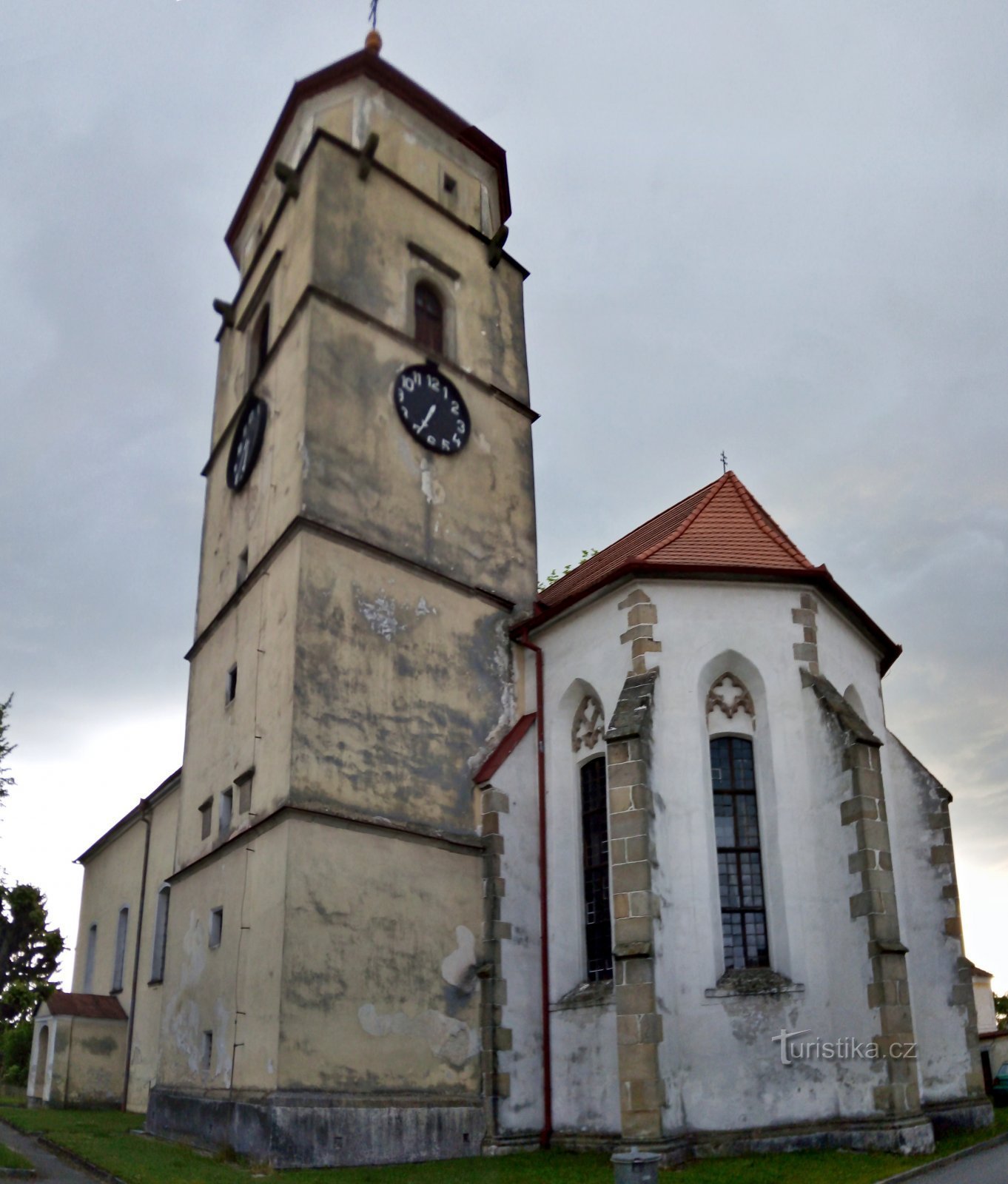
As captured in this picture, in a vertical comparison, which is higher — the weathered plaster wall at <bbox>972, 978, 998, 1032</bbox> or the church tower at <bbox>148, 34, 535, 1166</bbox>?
the church tower at <bbox>148, 34, 535, 1166</bbox>

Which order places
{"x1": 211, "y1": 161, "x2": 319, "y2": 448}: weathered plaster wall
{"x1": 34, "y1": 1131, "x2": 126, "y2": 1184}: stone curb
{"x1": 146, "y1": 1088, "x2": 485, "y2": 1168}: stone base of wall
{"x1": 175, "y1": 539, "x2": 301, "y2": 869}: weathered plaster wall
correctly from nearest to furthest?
{"x1": 34, "y1": 1131, "x2": 126, "y2": 1184}: stone curb
{"x1": 146, "y1": 1088, "x2": 485, "y2": 1168}: stone base of wall
{"x1": 175, "y1": 539, "x2": 301, "y2": 869}: weathered plaster wall
{"x1": 211, "y1": 161, "x2": 319, "y2": 448}: weathered plaster wall

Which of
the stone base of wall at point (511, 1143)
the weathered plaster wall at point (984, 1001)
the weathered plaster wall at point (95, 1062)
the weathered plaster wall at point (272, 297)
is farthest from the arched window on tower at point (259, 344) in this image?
the weathered plaster wall at point (984, 1001)

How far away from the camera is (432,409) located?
1975cm

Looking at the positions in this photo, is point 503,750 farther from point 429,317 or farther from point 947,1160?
point 429,317

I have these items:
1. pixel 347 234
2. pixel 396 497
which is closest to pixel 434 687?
pixel 396 497

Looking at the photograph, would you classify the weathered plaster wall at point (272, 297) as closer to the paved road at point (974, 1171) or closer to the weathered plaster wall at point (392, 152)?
the weathered plaster wall at point (392, 152)

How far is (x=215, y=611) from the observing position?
20.0 metres

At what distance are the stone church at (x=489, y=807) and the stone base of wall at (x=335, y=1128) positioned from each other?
42mm

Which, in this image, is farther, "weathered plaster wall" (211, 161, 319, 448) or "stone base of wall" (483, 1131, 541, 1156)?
"weathered plaster wall" (211, 161, 319, 448)

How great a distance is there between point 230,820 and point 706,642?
7743mm

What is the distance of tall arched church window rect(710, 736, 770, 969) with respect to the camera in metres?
14.6
